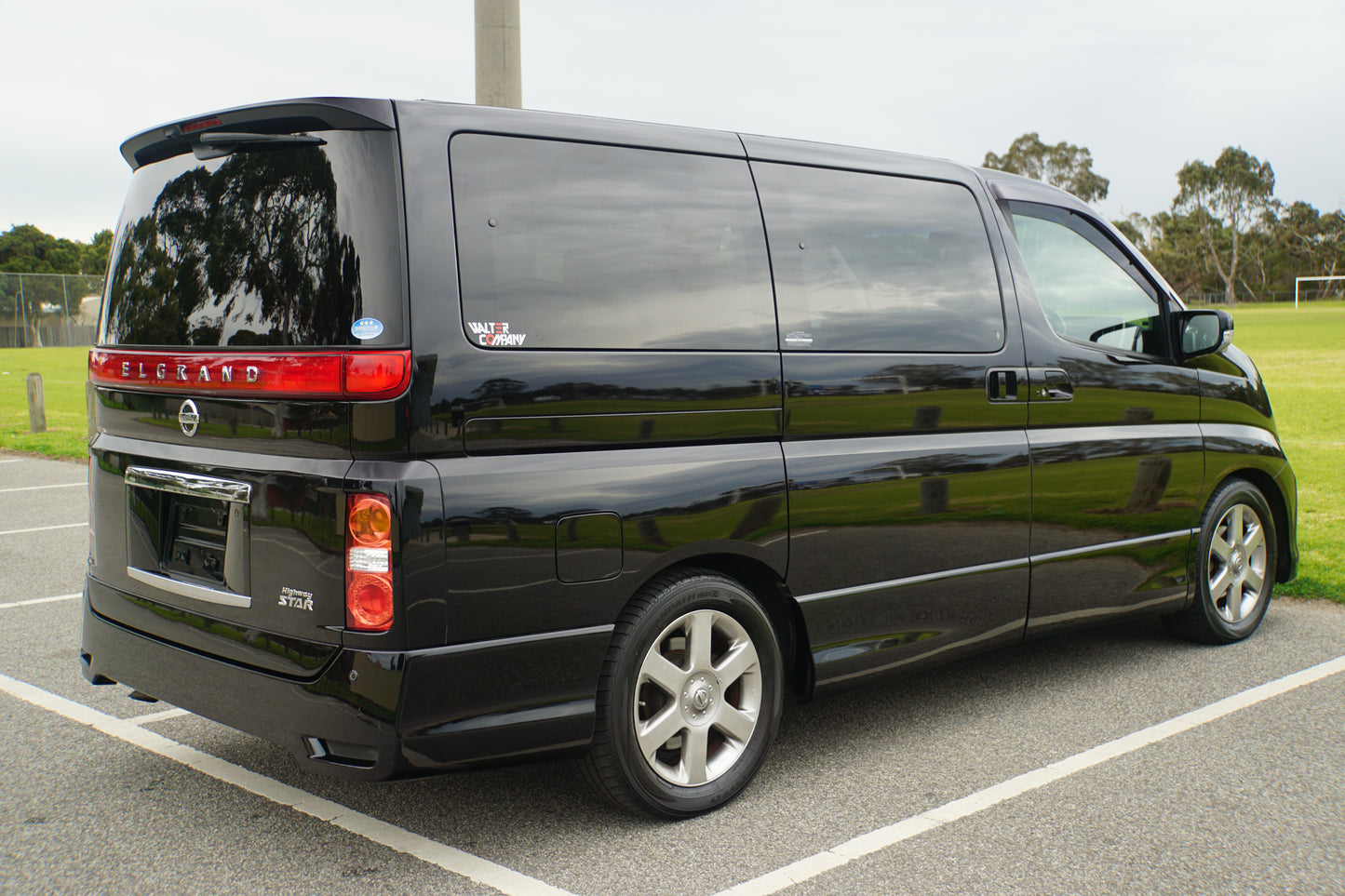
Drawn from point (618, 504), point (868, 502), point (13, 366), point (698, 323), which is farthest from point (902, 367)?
point (13, 366)

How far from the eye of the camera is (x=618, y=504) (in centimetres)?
325

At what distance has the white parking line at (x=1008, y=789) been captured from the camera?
10.1 ft

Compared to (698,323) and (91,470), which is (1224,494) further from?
(91,470)

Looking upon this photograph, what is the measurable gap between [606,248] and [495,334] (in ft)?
1.58

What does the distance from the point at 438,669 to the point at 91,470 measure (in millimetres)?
1602

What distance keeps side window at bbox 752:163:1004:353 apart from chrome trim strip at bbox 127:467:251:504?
1.70m

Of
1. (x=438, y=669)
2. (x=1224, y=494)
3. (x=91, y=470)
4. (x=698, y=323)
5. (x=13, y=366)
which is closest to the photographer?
(x=438, y=669)

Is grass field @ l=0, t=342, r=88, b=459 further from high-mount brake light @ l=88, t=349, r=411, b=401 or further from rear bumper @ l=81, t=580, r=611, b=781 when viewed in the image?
rear bumper @ l=81, t=580, r=611, b=781

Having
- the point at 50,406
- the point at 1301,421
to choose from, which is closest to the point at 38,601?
the point at 1301,421

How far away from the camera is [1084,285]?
15.7 ft

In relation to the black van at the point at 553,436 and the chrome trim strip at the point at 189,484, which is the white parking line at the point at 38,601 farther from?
the chrome trim strip at the point at 189,484

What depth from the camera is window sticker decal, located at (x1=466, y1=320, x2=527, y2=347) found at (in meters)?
3.07

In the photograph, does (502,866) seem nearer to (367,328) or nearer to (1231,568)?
(367,328)

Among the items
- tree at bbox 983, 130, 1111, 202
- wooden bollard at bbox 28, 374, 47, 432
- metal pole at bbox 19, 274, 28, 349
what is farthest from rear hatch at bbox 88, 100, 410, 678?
tree at bbox 983, 130, 1111, 202
